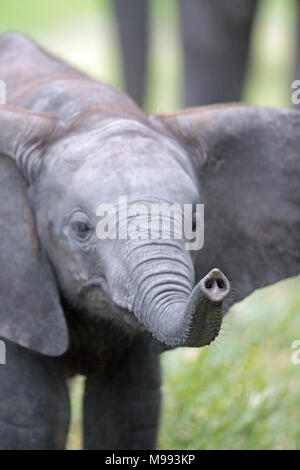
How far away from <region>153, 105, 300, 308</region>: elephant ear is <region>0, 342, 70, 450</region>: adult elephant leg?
0.65 m

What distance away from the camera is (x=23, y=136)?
4555mm

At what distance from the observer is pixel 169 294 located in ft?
13.0

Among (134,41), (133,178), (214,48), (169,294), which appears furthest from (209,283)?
(134,41)

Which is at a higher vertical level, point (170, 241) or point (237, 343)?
point (170, 241)

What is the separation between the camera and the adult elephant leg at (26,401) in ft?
14.8

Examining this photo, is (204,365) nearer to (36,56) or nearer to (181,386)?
(181,386)

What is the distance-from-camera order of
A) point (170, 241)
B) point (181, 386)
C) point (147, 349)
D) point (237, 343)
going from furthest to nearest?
point (237, 343) < point (181, 386) < point (147, 349) < point (170, 241)

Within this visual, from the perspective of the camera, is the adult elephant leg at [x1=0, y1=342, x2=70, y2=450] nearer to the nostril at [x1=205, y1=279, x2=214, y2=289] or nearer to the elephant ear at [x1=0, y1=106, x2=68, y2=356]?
the elephant ear at [x1=0, y1=106, x2=68, y2=356]

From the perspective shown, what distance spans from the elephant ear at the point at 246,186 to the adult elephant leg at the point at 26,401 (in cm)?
65

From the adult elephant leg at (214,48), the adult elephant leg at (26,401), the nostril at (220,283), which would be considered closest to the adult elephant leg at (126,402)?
the adult elephant leg at (26,401)

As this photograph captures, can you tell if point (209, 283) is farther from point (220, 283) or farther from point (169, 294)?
point (169, 294)
